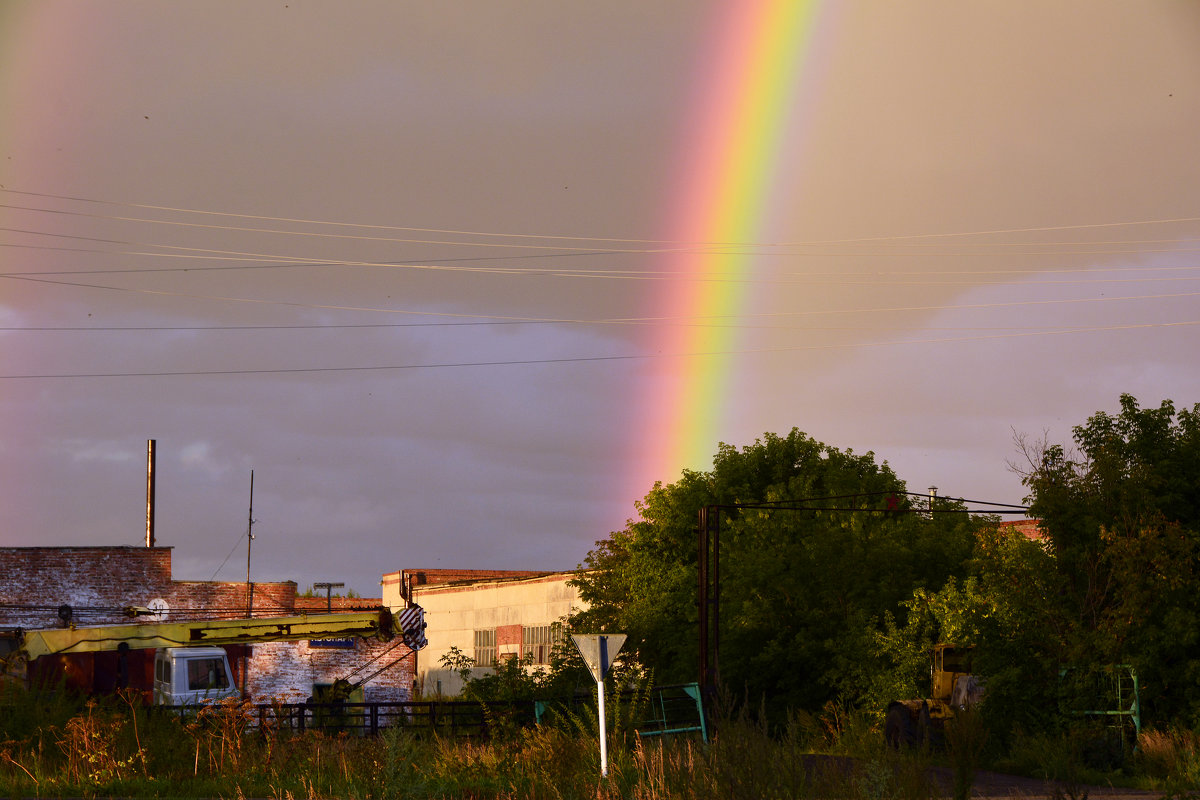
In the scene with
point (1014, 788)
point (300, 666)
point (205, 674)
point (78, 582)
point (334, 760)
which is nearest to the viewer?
point (334, 760)

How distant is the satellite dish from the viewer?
4737 cm

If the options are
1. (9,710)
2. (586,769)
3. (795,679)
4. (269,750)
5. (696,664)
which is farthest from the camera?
(696,664)

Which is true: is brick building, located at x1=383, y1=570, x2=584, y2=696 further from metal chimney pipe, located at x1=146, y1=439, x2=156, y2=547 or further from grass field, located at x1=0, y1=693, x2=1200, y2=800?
grass field, located at x1=0, y1=693, x2=1200, y2=800

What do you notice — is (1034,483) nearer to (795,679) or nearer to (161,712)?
(795,679)

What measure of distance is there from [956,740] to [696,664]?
2960cm

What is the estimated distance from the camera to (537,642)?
195 ft

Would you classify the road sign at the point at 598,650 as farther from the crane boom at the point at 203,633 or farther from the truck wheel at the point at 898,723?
the crane boom at the point at 203,633

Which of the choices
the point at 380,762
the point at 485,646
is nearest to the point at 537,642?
the point at 485,646

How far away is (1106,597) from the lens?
27203mm

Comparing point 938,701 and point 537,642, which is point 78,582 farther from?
point 938,701

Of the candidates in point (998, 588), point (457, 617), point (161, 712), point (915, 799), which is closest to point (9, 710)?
point (161, 712)

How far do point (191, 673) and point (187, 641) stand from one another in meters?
1.47

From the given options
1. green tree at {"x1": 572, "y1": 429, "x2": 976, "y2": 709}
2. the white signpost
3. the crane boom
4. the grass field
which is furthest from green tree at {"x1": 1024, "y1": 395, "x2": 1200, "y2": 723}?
the crane boom

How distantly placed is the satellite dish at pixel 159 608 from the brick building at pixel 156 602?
4cm
